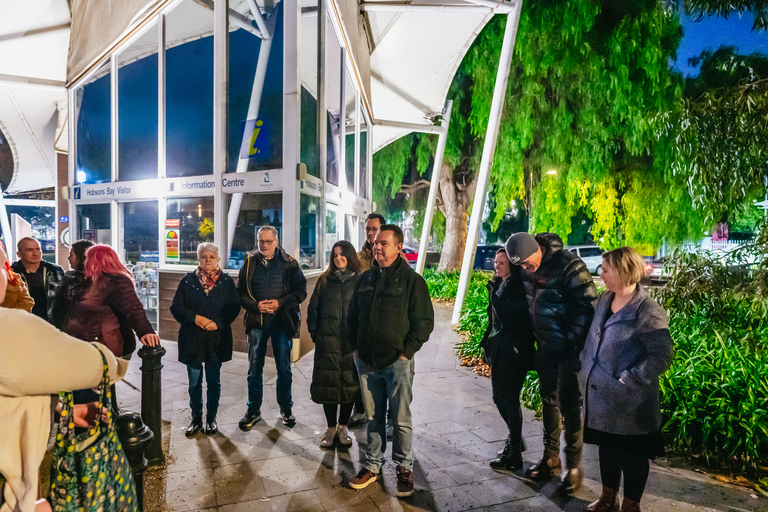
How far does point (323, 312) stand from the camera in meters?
4.00

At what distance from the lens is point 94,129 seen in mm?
9836

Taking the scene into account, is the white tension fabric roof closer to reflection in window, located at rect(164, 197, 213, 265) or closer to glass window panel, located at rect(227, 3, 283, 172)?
glass window panel, located at rect(227, 3, 283, 172)

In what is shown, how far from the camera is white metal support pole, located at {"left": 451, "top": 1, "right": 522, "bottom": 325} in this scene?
30.5ft

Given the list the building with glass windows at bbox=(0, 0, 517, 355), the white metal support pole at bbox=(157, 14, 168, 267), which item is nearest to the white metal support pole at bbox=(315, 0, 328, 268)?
the building with glass windows at bbox=(0, 0, 517, 355)

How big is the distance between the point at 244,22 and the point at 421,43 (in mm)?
6234

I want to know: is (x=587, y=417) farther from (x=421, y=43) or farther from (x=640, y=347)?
(x=421, y=43)

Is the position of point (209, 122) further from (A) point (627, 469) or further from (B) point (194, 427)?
(A) point (627, 469)

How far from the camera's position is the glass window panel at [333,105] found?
9227 millimetres

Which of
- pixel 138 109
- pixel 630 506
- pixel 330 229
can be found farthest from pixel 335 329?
pixel 138 109

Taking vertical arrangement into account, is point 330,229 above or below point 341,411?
above

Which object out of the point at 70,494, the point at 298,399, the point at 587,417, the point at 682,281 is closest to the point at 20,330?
the point at 70,494

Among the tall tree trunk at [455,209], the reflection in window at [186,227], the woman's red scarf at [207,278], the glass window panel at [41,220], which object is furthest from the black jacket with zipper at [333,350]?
the glass window panel at [41,220]

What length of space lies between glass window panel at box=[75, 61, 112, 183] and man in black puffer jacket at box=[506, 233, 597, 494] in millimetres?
9148

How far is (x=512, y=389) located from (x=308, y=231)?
486 centimetres
